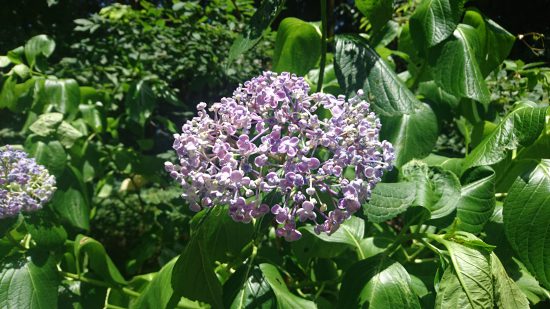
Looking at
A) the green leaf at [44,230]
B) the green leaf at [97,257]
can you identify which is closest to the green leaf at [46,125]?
the green leaf at [44,230]

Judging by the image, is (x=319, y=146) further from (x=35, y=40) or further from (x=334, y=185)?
(x=35, y=40)

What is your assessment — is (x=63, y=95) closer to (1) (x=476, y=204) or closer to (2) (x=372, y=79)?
(2) (x=372, y=79)

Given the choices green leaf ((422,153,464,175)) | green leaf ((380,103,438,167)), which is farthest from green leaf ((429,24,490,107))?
green leaf ((422,153,464,175))

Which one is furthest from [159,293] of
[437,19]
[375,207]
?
[437,19]

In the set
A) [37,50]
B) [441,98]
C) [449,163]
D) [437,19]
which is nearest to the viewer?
[437,19]

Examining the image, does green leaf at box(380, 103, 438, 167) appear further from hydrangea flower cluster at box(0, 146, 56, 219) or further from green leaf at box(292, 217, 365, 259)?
hydrangea flower cluster at box(0, 146, 56, 219)

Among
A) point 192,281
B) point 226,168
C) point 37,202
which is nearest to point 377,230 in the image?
point 192,281
